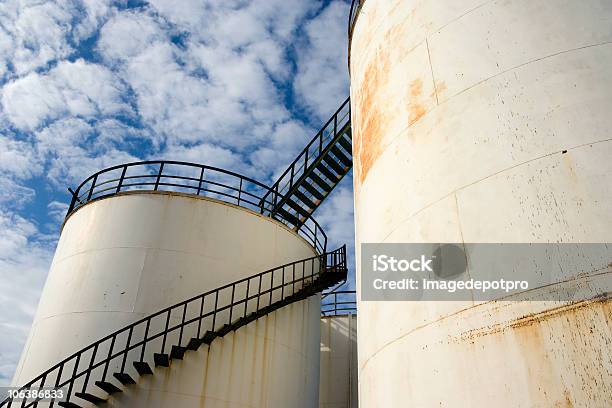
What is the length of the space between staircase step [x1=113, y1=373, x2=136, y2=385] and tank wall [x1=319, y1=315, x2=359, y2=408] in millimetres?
8749

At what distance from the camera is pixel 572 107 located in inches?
151

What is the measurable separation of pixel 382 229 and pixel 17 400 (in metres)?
8.10

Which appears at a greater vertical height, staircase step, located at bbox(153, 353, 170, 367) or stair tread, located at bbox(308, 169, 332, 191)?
stair tread, located at bbox(308, 169, 332, 191)

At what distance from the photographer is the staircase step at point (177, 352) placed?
8641mm

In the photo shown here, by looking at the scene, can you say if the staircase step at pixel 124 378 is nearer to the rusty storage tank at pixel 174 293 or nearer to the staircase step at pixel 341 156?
the rusty storage tank at pixel 174 293

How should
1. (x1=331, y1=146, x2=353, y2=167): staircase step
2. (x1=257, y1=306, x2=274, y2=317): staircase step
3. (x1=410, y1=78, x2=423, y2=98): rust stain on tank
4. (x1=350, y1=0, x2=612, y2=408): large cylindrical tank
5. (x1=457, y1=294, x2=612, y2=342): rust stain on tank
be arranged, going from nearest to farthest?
(x1=457, y1=294, x2=612, y2=342): rust stain on tank, (x1=350, y1=0, x2=612, y2=408): large cylindrical tank, (x1=410, y1=78, x2=423, y2=98): rust stain on tank, (x1=257, y1=306, x2=274, y2=317): staircase step, (x1=331, y1=146, x2=353, y2=167): staircase step

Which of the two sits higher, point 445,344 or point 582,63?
point 582,63

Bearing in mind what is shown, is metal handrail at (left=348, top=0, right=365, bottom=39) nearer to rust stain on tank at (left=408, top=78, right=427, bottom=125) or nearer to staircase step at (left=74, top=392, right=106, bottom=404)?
rust stain on tank at (left=408, top=78, right=427, bottom=125)

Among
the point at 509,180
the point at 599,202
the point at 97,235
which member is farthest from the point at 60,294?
the point at 599,202

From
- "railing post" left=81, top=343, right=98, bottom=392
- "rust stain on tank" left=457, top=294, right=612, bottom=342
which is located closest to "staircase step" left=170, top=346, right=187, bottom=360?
"railing post" left=81, top=343, right=98, bottom=392

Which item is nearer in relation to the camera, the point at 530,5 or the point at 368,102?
the point at 530,5

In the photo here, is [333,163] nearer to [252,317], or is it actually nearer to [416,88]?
[252,317]

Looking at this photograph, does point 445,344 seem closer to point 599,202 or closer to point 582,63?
point 599,202

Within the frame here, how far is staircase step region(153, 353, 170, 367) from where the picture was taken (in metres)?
8.38
